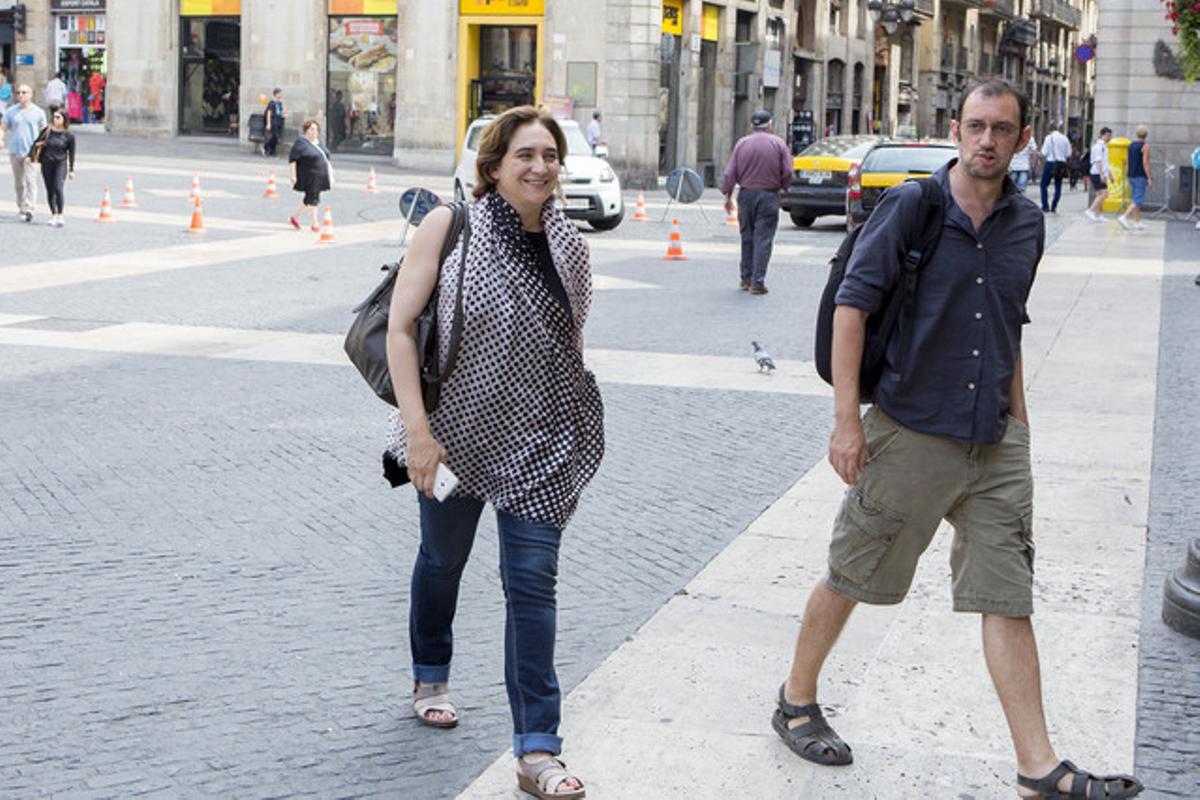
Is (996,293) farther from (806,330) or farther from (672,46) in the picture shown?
(672,46)

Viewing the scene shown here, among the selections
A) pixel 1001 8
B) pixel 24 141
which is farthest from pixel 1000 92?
pixel 1001 8

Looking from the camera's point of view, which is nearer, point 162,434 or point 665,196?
point 162,434

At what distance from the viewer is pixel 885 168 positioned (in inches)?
969

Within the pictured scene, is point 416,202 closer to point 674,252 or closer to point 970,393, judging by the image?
point 674,252

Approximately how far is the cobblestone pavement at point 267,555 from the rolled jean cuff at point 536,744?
0.23 m

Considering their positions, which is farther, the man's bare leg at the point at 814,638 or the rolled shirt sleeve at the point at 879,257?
the man's bare leg at the point at 814,638

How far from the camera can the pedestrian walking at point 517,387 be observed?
4.38m

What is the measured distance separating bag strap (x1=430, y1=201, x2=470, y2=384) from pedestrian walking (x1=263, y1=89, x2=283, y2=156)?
36.2 m

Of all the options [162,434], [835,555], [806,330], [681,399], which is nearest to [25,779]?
[835,555]

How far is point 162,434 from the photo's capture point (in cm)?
918

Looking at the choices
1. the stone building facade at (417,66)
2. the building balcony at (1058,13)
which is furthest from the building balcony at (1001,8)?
the stone building facade at (417,66)

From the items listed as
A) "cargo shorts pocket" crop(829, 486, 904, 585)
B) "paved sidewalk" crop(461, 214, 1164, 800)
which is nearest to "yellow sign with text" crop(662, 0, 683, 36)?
"paved sidewalk" crop(461, 214, 1164, 800)

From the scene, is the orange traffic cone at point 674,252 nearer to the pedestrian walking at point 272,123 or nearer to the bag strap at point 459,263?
the bag strap at point 459,263

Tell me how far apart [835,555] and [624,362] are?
7644 millimetres
